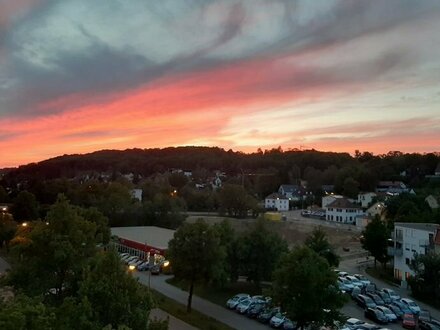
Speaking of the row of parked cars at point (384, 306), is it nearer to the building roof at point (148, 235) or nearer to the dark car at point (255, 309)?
the dark car at point (255, 309)

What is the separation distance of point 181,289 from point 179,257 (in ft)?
21.5

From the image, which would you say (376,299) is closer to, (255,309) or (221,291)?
(255,309)

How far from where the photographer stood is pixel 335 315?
71.9 feet

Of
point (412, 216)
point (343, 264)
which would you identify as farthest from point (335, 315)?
point (412, 216)

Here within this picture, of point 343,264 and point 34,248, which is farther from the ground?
point 34,248

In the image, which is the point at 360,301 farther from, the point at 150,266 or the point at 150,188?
the point at 150,188

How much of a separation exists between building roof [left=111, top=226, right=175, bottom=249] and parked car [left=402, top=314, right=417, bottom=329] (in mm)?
24346

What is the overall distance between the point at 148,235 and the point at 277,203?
60.9m

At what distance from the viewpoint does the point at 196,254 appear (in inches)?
1178

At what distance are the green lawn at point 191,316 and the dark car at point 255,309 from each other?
2237mm

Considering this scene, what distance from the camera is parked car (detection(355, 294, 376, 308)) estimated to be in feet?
100

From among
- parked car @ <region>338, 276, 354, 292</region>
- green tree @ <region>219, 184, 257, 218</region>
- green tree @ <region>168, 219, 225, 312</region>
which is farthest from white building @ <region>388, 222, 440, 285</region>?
green tree @ <region>219, 184, 257, 218</region>

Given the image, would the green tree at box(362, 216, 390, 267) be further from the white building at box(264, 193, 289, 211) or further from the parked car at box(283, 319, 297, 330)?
the white building at box(264, 193, 289, 211)

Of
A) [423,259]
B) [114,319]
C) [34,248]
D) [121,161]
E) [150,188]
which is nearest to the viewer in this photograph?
[114,319]
